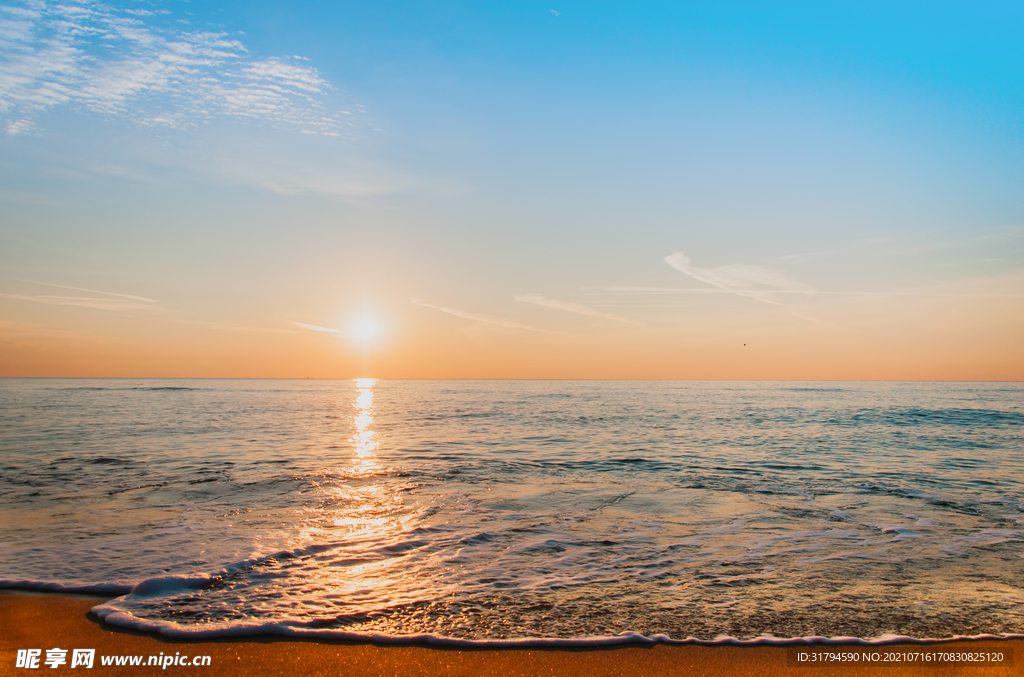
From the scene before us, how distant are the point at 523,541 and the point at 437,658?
12.1 ft

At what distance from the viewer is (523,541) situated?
27.4 feet

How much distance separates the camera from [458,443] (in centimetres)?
2178

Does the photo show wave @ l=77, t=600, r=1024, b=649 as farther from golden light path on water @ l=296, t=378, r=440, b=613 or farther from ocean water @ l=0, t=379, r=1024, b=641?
golden light path on water @ l=296, t=378, r=440, b=613

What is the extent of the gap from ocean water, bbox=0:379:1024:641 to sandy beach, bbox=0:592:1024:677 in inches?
8.5

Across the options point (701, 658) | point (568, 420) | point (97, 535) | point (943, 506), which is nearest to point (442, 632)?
point (701, 658)

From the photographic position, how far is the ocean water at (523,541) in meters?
5.57

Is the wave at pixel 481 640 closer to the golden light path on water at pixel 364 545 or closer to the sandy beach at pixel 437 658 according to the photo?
the sandy beach at pixel 437 658

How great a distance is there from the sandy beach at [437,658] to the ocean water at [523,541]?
0.71 feet

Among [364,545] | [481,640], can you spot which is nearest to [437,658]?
[481,640]

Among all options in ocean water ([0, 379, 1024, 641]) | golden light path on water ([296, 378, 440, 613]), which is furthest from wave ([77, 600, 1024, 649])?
golden light path on water ([296, 378, 440, 613])

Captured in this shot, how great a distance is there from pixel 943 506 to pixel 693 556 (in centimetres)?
686

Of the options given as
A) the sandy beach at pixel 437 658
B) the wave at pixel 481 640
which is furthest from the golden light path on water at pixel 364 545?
the sandy beach at pixel 437 658

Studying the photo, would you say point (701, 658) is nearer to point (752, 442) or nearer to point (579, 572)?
point (579, 572)

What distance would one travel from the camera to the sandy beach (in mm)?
4578
